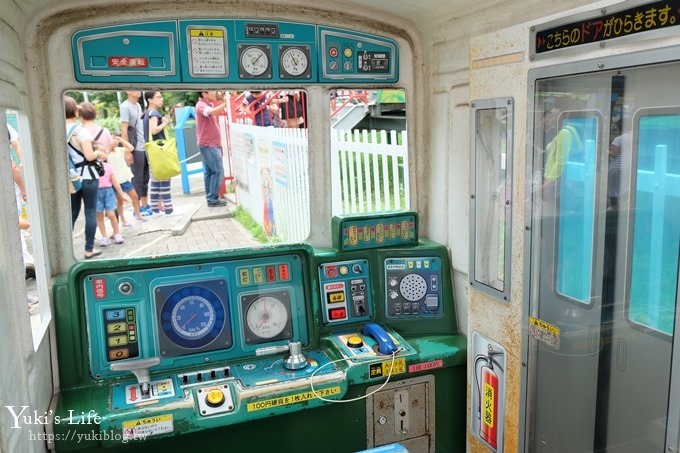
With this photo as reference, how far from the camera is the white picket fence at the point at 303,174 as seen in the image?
4.94 meters

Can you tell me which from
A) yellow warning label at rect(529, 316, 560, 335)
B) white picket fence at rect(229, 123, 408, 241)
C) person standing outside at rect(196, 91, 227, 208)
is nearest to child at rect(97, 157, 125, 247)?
person standing outside at rect(196, 91, 227, 208)

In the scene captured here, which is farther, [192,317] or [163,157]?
[163,157]

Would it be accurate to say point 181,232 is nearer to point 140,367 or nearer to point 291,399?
point 140,367

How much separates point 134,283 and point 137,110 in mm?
3162

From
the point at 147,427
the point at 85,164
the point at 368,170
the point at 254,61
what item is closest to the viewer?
the point at 147,427

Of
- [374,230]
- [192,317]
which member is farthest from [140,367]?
[374,230]

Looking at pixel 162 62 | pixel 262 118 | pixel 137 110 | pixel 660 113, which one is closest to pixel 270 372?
pixel 162 62

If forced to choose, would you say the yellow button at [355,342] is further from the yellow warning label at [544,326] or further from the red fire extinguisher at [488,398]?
the yellow warning label at [544,326]

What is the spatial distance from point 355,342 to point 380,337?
0.15 meters

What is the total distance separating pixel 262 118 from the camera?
6664mm

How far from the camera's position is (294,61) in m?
3.36

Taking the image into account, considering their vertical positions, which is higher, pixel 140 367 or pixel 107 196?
pixel 107 196

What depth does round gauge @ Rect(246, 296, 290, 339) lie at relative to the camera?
328cm

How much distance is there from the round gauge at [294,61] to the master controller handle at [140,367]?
1735 mm
